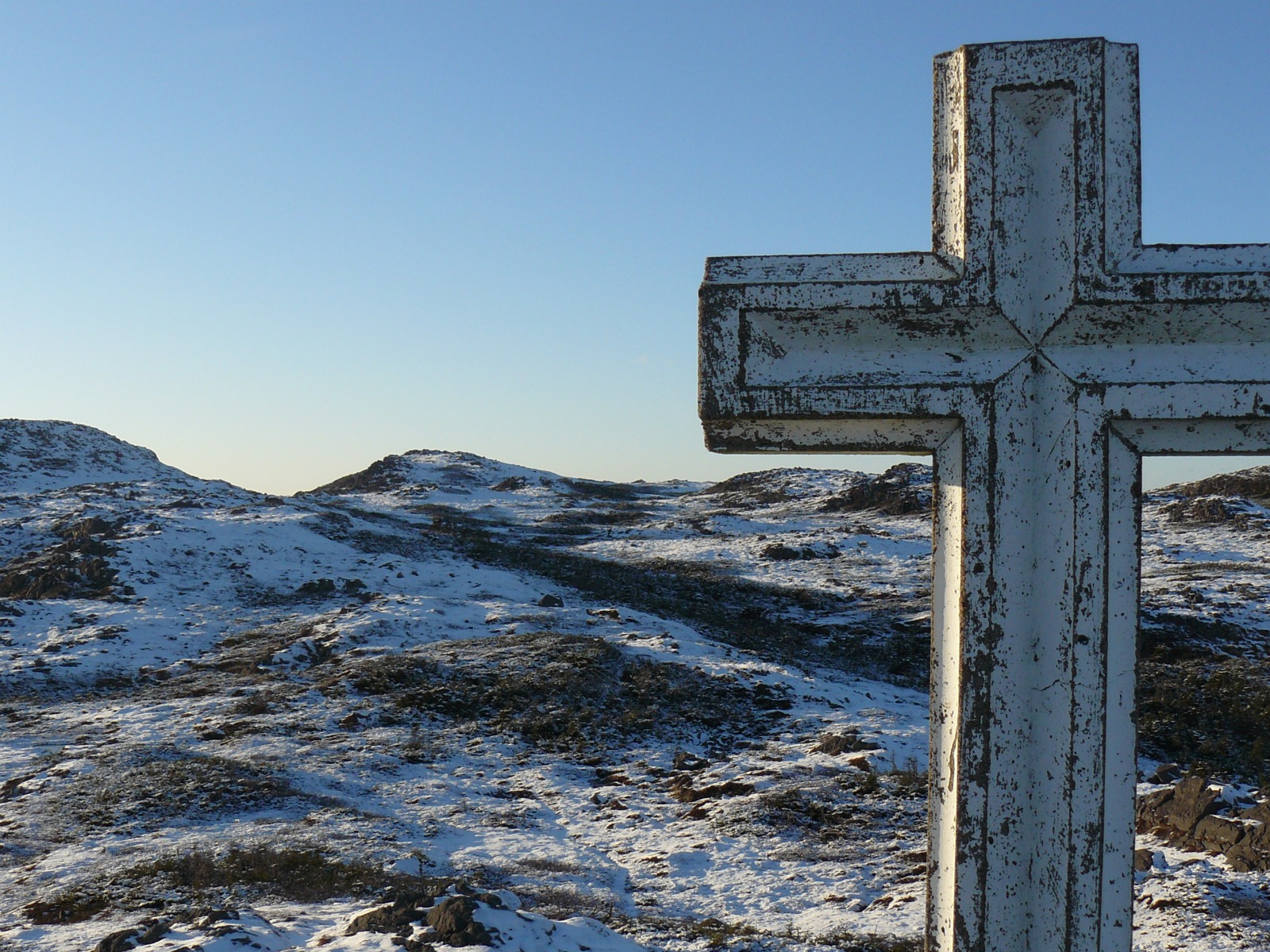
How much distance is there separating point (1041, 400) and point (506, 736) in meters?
9.16

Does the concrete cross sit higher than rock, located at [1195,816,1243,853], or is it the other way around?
the concrete cross

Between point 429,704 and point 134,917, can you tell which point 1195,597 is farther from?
point 134,917

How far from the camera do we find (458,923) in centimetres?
448

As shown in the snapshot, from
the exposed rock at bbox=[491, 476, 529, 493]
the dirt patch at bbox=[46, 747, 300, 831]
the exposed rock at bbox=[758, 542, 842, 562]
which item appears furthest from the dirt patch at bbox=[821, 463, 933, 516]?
the dirt patch at bbox=[46, 747, 300, 831]

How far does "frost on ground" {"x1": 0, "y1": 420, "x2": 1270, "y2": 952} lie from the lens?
218 inches

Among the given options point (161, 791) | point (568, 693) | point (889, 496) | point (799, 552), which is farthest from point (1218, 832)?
point (889, 496)

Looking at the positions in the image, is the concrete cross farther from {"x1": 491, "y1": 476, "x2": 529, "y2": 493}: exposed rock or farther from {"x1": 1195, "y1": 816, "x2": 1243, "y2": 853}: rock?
{"x1": 491, "y1": 476, "x2": 529, "y2": 493}: exposed rock

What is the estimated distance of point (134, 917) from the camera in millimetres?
5590

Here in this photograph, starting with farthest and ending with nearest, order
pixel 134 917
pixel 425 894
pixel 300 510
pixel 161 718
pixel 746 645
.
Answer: pixel 300 510 → pixel 746 645 → pixel 161 718 → pixel 134 917 → pixel 425 894

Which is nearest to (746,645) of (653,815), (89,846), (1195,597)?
(653,815)

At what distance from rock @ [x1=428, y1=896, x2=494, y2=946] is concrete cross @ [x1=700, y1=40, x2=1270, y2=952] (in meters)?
3.30

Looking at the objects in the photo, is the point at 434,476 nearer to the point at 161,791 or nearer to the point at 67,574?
the point at 67,574

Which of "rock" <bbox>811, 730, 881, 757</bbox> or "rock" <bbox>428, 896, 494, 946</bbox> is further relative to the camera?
"rock" <bbox>811, 730, 881, 757</bbox>

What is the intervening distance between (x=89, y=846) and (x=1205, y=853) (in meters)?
8.05
